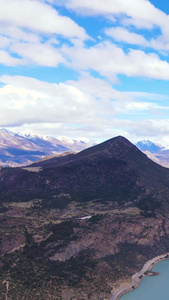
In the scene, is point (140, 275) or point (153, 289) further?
point (140, 275)

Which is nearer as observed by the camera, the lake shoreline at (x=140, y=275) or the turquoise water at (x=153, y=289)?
the lake shoreline at (x=140, y=275)

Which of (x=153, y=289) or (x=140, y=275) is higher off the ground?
(x=140, y=275)

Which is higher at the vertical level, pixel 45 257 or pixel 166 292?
pixel 45 257

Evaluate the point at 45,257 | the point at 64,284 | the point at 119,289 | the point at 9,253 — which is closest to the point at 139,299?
the point at 119,289

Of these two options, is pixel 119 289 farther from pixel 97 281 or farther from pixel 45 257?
pixel 45 257
